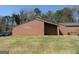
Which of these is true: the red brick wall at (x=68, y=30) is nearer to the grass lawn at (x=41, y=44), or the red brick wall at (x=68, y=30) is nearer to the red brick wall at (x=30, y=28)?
the grass lawn at (x=41, y=44)

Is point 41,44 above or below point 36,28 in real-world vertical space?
below

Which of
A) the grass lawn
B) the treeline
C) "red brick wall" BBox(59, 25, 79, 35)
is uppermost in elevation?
the treeline

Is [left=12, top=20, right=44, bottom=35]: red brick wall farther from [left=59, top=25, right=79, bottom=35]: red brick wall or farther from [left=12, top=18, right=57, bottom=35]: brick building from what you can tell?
[left=59, top=25, right=79, bottom=35]: red brick wall

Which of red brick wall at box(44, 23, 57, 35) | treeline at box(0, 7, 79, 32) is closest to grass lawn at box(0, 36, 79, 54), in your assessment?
red brick wall at box(44, 23, 57, 35)

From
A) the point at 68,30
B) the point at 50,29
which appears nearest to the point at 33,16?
the point at 50,29

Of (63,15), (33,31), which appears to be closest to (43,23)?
(33,31)

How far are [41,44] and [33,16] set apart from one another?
0.39m

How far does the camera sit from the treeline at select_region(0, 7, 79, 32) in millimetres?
1926

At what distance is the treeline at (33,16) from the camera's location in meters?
1.93

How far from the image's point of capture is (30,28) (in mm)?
1909

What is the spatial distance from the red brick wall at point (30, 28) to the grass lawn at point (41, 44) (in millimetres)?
67

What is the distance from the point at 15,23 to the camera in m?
1.93

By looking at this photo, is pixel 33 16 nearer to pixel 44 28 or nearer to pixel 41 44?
pixel 44 28

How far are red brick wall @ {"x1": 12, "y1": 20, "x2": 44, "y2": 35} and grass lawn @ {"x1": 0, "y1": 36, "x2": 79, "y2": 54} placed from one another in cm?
7
